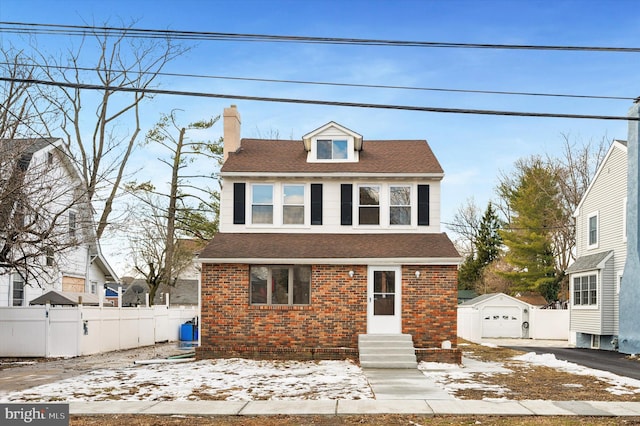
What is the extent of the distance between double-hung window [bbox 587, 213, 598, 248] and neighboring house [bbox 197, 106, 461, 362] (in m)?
11.4

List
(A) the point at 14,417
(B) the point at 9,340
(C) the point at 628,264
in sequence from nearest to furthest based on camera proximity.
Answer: (A) the point at 14,417 < (B) the point at 9,340 < (C) the point at 628,264

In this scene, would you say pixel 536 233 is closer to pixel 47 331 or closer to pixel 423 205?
pixel 423 205

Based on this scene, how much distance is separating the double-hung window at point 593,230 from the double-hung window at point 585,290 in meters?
1.56

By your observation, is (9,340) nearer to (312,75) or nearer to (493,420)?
(312,75)

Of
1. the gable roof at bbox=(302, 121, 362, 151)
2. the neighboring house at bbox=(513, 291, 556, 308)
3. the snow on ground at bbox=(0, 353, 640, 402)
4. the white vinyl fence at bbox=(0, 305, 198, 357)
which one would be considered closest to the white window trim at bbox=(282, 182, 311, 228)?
the gable roof at bbox=(302, 121, 362, 151)

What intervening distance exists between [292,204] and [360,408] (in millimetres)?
11040

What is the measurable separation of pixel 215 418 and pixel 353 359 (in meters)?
9.28

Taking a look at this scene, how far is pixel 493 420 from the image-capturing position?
36.8 ft

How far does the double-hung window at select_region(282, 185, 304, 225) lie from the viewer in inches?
883

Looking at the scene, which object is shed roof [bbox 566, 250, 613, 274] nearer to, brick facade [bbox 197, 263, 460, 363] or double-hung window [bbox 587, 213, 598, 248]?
double-hung window [bbox 587, 213, 598, 248]

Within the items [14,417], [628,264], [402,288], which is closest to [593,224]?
[628,264]

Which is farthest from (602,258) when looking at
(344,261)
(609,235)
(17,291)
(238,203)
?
(17,291)

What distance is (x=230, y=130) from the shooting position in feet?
80.4

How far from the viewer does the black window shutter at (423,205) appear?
2219 centimetres
